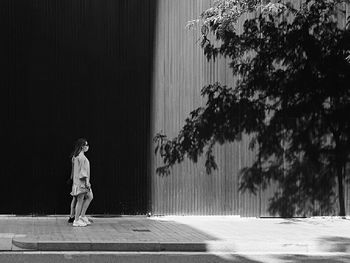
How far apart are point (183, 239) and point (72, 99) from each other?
196 inches

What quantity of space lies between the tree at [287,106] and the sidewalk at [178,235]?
3.66 ft

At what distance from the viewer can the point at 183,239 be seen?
11648mm

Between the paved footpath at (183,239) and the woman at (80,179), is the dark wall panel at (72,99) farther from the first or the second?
the woman at (80,179)

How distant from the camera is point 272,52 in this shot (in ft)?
51.1

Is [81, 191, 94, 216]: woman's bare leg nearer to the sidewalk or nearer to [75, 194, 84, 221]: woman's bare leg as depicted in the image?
[75, 194, 84, 221]: woman's bare leg

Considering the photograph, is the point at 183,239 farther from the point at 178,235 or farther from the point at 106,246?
the point at 106,246

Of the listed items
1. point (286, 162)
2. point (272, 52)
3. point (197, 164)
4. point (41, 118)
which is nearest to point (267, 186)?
point (286, 162)

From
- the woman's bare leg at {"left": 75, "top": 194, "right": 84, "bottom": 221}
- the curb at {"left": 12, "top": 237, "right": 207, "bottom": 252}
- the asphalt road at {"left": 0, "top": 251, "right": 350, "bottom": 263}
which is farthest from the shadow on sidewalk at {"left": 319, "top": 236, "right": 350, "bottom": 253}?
the woman's bare leg at {"left": 75, "top": 194, "right": 84, "bottom": 221}

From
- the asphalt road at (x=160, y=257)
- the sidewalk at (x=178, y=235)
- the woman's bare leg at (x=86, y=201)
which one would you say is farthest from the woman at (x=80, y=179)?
the asphalt road at (x=160, y=257)

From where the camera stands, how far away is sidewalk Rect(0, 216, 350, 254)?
11094mm

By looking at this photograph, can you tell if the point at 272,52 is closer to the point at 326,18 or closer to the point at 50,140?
the point at 326,18

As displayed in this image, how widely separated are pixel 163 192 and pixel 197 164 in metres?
1.08

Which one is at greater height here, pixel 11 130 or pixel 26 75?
pixel 26 75

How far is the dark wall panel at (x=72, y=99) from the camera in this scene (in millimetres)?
14656
